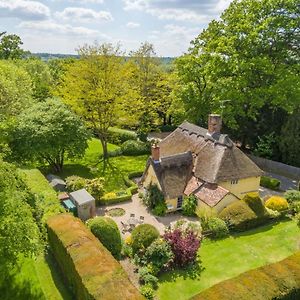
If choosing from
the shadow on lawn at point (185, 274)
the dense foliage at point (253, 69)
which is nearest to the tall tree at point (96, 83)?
the dense foliage at point (253, 69)

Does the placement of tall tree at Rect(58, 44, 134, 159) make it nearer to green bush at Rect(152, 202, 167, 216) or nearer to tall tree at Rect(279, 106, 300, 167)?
green bush at Rect(152, 202, 167, 216)

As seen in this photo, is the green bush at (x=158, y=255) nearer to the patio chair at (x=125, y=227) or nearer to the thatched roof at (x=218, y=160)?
the patio chair at (x=125, y=227)

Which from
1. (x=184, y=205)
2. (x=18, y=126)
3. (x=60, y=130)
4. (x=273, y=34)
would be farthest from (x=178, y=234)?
(x=273, y=34)

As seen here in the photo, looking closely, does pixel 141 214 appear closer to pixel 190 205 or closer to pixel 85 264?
pixel 190 205

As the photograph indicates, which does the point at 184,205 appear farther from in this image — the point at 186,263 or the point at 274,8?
the point at 274,8

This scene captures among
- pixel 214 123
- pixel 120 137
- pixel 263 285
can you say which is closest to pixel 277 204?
pixel 214 123

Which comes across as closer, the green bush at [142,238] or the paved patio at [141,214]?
the green bush at [142,238]
